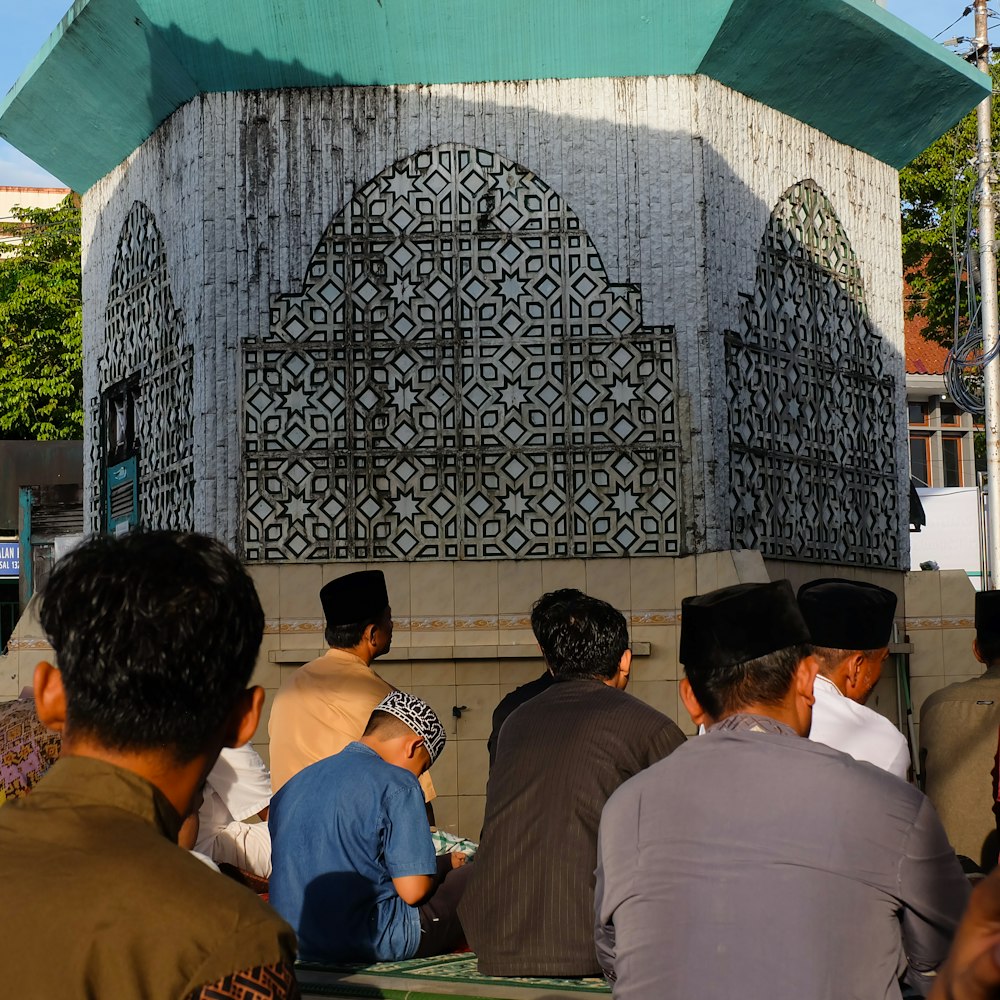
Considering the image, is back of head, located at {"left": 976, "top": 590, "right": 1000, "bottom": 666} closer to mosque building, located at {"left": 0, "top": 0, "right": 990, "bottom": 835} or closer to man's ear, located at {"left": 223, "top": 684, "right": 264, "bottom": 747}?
mosque building, located at {"left": 0, "top": 0, "right": 990, "bottom": 835}

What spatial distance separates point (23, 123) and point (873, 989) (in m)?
9.66

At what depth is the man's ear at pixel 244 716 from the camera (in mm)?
1771

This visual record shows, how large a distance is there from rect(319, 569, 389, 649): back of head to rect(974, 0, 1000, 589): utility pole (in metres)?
13.6

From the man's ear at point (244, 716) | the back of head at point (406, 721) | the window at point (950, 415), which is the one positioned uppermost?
the window at point (950, 415)

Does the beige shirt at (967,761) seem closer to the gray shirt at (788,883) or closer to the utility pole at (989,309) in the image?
the gray shirt at (788,883)

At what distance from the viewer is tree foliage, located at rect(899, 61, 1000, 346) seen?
2108 centimetres

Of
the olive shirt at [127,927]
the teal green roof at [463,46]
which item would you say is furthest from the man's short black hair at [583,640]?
the teal green roof at [463,46]

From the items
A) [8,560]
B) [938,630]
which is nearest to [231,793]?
[938,630]

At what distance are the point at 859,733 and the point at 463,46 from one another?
6615 millimetres

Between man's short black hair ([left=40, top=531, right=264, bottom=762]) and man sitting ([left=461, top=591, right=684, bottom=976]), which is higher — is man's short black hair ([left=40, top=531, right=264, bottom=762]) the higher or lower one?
the higher one

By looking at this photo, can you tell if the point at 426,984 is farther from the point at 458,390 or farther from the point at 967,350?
the point at 967,350

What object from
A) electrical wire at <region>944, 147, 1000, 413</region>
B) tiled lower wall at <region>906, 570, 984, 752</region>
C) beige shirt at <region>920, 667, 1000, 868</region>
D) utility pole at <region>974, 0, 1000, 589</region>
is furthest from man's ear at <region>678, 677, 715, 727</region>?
utility pole at <region>974, 0, 1000, 589</region>

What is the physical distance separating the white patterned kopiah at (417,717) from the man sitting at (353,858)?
0.51 feet

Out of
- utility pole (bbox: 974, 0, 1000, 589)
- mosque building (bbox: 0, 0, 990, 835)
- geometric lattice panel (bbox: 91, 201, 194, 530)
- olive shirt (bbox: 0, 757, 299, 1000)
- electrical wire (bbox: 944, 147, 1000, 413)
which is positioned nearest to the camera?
olive shirt (bbox: 0, 757, 299, 1000)
